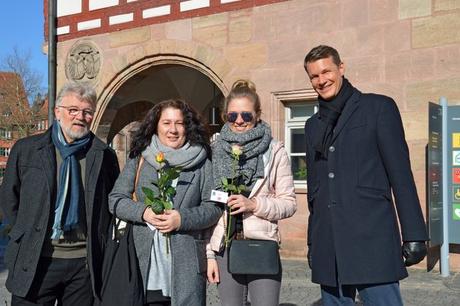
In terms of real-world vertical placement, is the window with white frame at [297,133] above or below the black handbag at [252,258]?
above

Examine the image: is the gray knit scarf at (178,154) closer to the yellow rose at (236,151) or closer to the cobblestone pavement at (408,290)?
the yellow rose at (236,151)

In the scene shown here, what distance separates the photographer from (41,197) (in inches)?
116

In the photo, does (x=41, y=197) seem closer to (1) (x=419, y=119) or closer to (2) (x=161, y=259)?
(2) (x=161, y=259)

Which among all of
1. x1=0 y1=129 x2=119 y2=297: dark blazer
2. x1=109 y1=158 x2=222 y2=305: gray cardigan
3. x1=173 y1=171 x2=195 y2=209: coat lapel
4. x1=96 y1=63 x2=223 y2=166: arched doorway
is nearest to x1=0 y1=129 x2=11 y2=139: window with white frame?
x1=96 y1=63 x2=223 y2=166: arched doorway

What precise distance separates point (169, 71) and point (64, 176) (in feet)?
28.9

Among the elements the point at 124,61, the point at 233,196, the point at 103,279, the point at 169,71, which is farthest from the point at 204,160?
the point at 169,71

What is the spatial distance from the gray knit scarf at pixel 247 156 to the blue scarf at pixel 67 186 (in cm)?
72

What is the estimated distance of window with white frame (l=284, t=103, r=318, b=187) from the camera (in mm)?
8055

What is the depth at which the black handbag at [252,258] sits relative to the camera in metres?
2.90

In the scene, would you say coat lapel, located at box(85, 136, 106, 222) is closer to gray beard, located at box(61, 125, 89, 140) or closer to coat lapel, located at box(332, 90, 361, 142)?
gray beard, located at box(61, 125, 89, 140)

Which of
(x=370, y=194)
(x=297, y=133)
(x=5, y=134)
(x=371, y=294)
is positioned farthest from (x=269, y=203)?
(x=5, y=134)

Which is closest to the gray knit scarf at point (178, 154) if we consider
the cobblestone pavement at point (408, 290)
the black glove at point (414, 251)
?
the black glove at point (414, 251)

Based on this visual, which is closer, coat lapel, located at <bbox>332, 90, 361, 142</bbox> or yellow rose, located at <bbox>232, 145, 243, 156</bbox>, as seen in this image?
coat lapel, located at <bbox>332, 90, 361, 142</bbox>

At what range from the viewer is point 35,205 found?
293 centimetres
